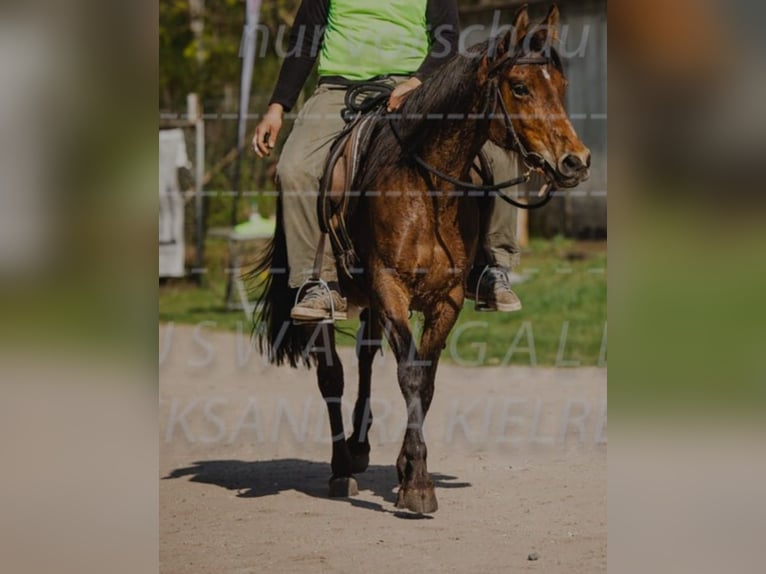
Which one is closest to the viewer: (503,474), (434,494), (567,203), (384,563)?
(384,563)

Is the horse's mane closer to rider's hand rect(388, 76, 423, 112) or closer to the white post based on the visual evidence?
rider's hand rect(388, 76, 423, 112)

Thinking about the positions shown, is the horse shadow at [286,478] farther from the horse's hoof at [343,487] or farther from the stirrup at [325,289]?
the stirrup at [325,289]

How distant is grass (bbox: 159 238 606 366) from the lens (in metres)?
7.95

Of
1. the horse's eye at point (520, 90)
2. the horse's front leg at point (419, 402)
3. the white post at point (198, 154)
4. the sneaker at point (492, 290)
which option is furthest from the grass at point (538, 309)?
the horse's eye at point (520, 90)

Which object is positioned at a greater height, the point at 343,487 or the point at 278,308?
the point at 278,308

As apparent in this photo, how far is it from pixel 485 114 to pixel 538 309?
160 inches

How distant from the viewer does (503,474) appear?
18.0 feet

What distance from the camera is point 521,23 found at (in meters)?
4.29

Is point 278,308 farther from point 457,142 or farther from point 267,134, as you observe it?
point 457,142

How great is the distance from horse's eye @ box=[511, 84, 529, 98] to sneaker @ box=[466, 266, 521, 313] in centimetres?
82

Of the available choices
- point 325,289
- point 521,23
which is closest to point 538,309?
point 325,289
